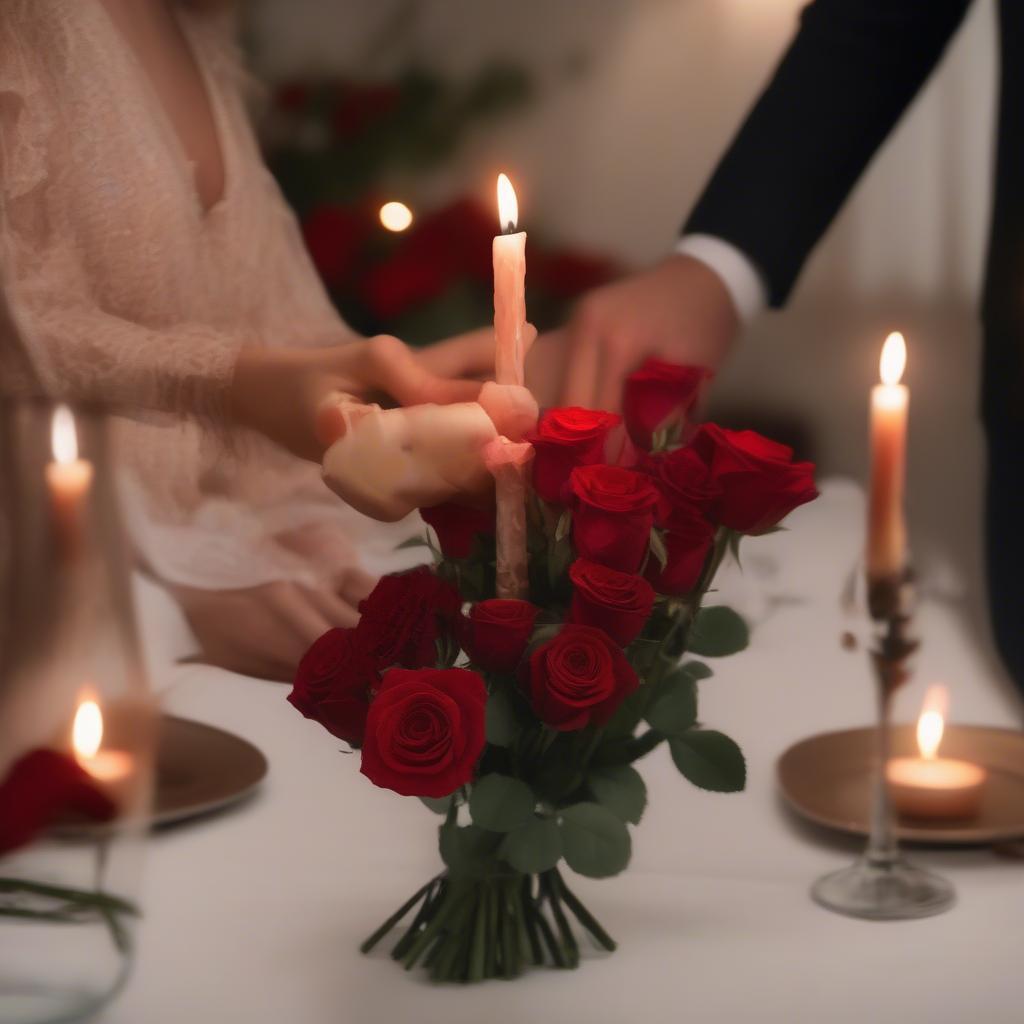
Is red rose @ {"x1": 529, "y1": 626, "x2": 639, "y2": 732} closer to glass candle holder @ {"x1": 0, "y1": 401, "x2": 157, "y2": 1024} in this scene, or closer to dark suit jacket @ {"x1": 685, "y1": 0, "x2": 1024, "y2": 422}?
glass candle holder @ {"x1": 0, "y1": 401, "x2": 157, "y2": 1024}

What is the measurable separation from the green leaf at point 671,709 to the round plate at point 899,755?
18 centimetres

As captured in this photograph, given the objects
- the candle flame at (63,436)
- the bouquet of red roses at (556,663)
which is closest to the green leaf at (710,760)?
the bouquet of red roses at (556,663)

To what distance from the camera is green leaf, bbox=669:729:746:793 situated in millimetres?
508

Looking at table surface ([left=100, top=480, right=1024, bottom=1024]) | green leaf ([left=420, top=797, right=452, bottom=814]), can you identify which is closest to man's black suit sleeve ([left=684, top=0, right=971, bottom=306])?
table surface ([left=100, top=480, right=1024, bottom=1024])

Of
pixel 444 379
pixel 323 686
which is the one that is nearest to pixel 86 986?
pixel 323 686

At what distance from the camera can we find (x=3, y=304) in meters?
0.61

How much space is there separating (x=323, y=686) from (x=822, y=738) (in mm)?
357

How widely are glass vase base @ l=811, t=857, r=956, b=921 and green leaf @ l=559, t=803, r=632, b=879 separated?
0.17m

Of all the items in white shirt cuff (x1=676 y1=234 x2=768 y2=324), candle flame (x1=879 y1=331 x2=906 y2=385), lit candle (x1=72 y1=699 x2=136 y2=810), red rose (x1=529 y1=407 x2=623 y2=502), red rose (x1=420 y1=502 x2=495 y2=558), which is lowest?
lit candle (x1=72 y1=699 x2=136 y2=810)

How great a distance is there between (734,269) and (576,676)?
14.8 inches

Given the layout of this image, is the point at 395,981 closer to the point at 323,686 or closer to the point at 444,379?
the point at 323,686

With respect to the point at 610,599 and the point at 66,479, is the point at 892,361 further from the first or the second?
the point at 66,479

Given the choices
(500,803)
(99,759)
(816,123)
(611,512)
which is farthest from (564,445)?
(816,123)

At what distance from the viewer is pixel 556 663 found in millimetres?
441
